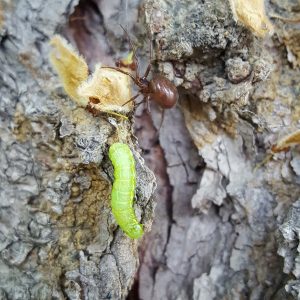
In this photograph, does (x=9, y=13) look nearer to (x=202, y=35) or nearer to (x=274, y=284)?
(x=202, y=35)

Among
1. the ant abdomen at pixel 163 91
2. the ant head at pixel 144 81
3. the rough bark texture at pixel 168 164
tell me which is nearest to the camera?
the rough bark texture at pixel 168 164

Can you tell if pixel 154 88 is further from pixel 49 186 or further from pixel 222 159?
pixel 49 186

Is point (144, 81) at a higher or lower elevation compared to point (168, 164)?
higher

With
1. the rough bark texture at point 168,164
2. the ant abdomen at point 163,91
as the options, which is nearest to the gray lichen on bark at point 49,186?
the rough bark texture at point 168,164

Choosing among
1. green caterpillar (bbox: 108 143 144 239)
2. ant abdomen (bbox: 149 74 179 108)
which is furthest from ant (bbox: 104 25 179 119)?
green caterpillar (bbox: 108 143 144 239)

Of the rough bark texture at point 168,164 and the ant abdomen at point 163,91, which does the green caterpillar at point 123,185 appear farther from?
the ant abdomen at point 163,91

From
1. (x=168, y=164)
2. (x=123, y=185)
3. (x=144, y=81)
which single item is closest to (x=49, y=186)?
(x=123, y=185)

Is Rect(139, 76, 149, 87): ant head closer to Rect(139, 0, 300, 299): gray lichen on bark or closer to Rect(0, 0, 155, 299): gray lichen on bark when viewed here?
Rect(139, 0, 300, 299): gray lichen on bark

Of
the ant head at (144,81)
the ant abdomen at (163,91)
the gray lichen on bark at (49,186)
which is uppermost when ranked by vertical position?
the ant head at (144,81)
